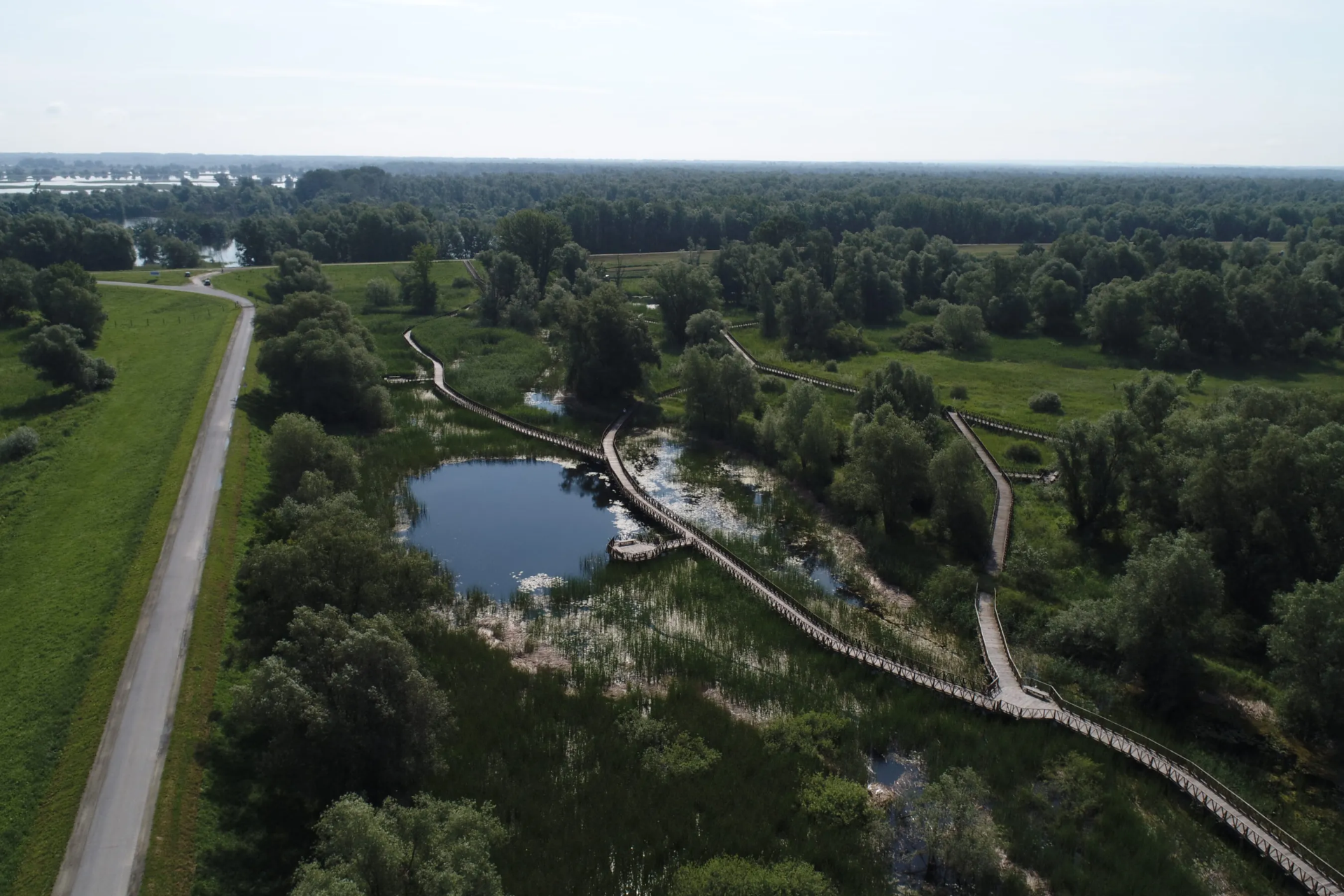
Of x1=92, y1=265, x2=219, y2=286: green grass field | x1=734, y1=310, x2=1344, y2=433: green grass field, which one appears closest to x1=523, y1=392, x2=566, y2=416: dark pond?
x1=734, y1=310, x2=1344, y2=433: green grass field

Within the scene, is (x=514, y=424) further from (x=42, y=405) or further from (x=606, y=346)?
(x=42, y=405)

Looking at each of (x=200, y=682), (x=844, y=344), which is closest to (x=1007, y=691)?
(x=200, y=682)

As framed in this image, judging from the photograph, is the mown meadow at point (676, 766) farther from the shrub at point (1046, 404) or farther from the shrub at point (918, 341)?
the shrub at point (918, 341)

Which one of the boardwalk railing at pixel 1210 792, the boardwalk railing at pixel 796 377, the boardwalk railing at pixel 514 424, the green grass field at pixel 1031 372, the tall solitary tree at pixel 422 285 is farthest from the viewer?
the tall solitary tree at pixel 422 285

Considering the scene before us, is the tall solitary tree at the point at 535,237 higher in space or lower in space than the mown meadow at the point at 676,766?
higher

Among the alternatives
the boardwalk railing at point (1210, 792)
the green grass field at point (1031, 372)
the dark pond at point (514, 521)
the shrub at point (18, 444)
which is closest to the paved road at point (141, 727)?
the dark pond at point (514, 521)

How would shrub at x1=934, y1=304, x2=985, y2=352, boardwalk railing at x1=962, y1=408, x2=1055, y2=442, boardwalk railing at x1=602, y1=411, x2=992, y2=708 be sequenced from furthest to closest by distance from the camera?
1. shrub at x1=934, y1=304, x2=985, y2=352
2. boardwalk railing at x1=962, y1=408, x2=1055, y2=442
3. boardwalk railing at x1=602, y1=411, x2=992, y2=708

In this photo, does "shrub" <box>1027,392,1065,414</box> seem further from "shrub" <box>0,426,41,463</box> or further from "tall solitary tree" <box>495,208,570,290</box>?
"shrub" <box>0,426,41,463</box>
